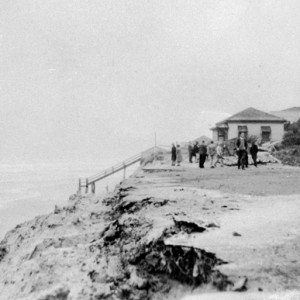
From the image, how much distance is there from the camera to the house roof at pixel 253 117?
117ft

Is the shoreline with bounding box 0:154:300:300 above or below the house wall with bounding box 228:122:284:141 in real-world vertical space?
below

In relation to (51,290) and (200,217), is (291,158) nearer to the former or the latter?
(200,217)

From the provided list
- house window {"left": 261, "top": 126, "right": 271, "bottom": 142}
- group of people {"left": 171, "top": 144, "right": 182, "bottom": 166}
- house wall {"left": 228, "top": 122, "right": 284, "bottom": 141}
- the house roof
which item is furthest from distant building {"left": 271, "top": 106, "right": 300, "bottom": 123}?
group of people {"left": 171, "top": 144, "right": 182, "bottom": 166}

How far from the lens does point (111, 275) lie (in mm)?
3570

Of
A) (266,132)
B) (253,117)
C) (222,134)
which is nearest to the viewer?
(266,132)

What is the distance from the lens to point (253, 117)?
36188 mm

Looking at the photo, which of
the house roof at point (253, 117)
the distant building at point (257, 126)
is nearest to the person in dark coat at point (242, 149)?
the distant building at point (257, 126)

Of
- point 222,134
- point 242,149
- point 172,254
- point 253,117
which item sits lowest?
point 172,254

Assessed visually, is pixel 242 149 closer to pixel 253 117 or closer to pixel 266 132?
pixel 266 132

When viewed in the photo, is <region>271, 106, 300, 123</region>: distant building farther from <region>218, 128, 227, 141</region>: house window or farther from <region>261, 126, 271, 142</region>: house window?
<region>218, 128, 227, 141</region>: house window

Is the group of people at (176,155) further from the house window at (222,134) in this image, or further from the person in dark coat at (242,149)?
the house window at (222,134)

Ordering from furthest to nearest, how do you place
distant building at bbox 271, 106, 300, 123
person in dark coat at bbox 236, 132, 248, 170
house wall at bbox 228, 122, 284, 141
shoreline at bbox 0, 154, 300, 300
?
distant building at bbox 271, 106, 300, 123 → house wall at bbox 228, 122, 284, 141 → person in dark coat at bbox 236, 132, 248, 170 → shoreline at bbox 0, 154, 300, 300

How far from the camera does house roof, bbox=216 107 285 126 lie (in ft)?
117

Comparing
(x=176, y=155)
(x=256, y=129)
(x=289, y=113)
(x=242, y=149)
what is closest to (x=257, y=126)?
(x=256, y=129)
